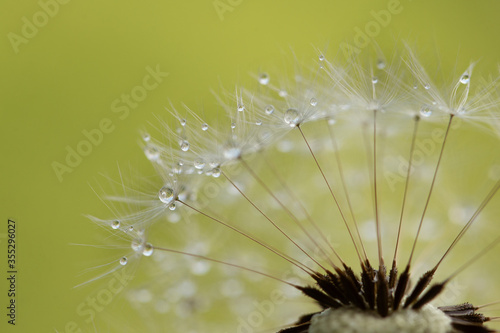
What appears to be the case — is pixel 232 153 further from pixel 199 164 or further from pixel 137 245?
pixel 137 245

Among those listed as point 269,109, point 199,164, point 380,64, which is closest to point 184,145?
point 199,164

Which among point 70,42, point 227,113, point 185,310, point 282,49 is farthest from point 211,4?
point 185,310

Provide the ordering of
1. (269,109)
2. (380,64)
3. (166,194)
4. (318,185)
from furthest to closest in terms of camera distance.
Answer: (318,185) < (380,64) < (269,109) < (166,194)

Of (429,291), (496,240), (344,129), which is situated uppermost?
(344,129)

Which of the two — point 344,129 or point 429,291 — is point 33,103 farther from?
point 429,291

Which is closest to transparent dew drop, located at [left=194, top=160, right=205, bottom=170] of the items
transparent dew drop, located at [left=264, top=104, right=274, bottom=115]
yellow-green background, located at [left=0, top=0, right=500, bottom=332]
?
transparent dew drop, located at [left=264, top=104, right=274, bottom=115]

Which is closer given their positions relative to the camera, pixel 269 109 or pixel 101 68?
pixel 269 109

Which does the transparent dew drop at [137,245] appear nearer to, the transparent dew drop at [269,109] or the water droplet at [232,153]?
the water droplet at [232,153]

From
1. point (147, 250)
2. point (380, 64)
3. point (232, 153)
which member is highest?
point (380, 64)
